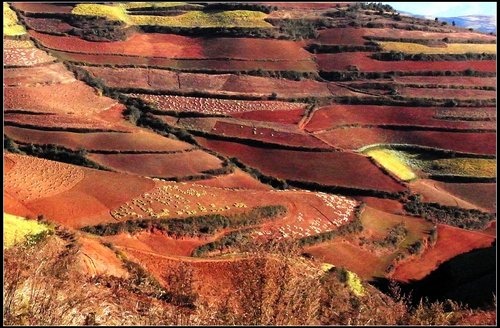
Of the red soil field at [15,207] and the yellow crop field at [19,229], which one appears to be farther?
the red soil field at [15,207]

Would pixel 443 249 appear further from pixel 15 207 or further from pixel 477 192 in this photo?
pixel 15 207

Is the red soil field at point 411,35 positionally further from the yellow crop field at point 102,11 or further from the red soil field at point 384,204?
the red soil field at point 384,204

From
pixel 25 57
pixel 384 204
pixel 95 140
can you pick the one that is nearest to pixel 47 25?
pixel 25 57

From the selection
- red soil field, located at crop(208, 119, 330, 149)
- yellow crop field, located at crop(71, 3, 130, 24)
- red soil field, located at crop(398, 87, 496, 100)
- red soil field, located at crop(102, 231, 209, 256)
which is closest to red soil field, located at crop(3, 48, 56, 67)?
yellow crop field, located at crop(71, 3, 130, 24)

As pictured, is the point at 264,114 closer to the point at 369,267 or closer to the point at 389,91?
the point at 389,91

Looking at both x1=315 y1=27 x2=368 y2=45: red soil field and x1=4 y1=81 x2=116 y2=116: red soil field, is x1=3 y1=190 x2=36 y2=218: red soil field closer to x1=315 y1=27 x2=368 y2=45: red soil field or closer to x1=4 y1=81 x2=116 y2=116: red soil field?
x1=4 y1=81 x2=116 y2=116: red soil field

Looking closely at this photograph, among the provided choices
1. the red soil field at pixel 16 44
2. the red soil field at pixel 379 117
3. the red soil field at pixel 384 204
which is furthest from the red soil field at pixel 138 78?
the red soil field at pixel 384 204
